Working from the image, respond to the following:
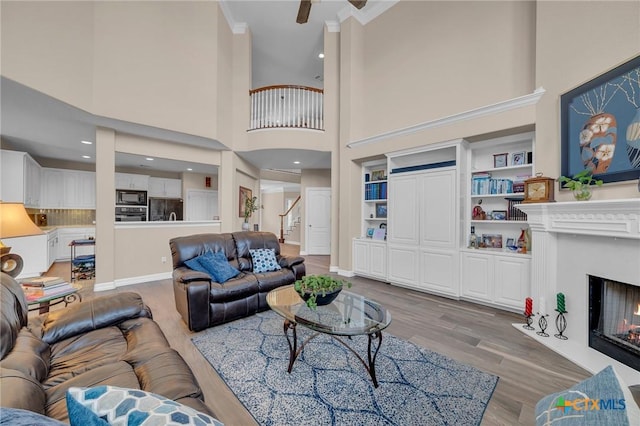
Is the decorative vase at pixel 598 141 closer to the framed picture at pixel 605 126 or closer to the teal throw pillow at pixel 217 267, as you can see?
the framed picture at pixel 605 126

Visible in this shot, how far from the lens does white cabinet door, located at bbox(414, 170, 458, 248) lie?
3.77 m

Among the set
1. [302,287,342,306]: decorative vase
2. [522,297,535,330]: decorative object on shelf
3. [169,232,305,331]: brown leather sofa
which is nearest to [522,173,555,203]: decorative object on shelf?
[522,297,535,330]: decorative object on shelf

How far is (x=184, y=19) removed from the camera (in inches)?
173

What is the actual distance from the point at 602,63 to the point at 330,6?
441 centimetres

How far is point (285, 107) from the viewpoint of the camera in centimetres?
564

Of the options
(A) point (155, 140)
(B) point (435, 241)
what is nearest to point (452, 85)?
(B) point (435, 241)

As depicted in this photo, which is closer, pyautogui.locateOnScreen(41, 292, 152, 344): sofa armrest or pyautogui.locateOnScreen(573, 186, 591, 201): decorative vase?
pyautogui.locateOnScreen(41, 292, 152, 344): sofa armrest

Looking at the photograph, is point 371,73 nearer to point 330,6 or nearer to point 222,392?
point 330,6

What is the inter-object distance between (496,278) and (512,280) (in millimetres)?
171

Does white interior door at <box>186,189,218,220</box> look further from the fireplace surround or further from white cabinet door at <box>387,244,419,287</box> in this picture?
the fireplace surround

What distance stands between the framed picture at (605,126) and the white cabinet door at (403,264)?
7.11 feet

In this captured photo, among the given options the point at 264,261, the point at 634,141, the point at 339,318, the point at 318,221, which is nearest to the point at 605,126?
the point at 634,141

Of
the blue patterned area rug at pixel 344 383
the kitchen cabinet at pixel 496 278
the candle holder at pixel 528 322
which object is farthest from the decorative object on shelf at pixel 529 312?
the blue patterned area rug at pixel 344 383

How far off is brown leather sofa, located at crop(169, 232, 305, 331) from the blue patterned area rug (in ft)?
1.00
